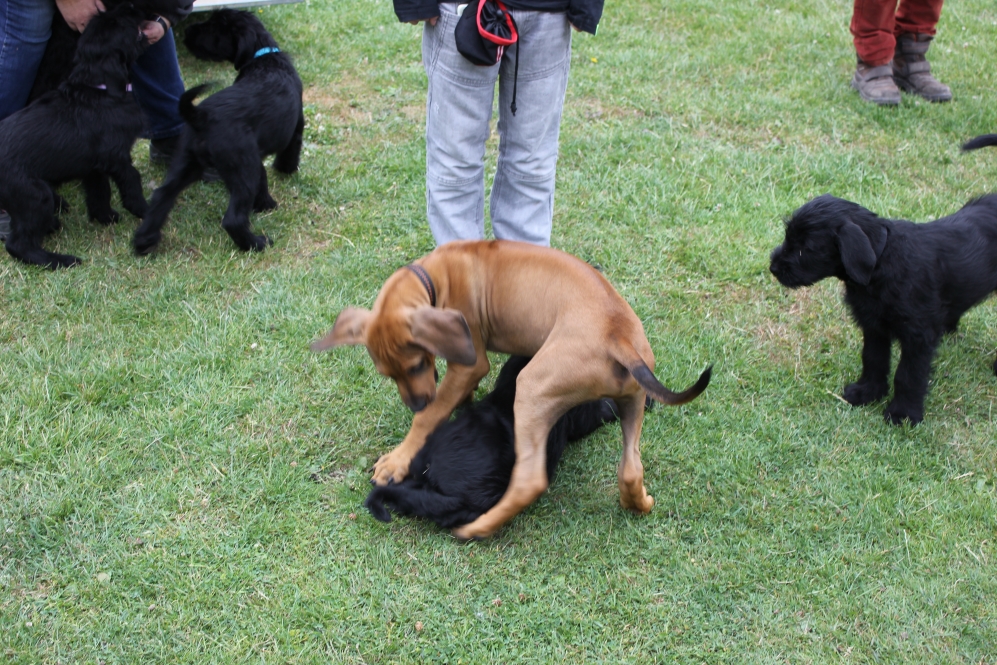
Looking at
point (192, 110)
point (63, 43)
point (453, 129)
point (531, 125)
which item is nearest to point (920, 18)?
point (531, 125)

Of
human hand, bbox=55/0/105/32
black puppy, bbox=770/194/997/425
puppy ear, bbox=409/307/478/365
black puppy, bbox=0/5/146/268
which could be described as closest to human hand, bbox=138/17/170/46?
black puppy, bbox=0/5/146/268

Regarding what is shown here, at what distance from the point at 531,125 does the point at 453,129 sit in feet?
1.46

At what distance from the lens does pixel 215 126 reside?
495 centimetres

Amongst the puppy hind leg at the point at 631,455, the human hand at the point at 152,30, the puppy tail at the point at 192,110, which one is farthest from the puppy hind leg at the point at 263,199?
the puppy hind leg at the point at 631,455

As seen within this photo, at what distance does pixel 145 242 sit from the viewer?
16.7ft

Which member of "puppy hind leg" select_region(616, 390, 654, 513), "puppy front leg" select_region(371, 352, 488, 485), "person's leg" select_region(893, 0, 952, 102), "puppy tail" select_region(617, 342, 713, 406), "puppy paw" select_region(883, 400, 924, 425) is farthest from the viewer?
"person's leg" select_region(893, 0, 952, 102)

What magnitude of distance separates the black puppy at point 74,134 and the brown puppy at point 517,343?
252 cm

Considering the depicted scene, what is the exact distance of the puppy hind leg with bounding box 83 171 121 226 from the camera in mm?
5258

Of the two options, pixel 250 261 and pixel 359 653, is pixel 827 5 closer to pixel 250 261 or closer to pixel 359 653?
pixel 250 261

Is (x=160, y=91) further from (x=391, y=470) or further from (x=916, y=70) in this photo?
(x=916, y=70)

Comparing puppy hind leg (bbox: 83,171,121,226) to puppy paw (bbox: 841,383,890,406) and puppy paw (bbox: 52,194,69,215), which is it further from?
puppy paw (bbox: 841,383,890,406)

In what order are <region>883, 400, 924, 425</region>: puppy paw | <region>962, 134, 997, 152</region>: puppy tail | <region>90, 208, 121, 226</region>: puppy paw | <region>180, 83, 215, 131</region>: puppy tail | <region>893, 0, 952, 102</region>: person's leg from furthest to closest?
1. <region>893, 0, 952, 102</region>: person's leg
2. <region>90, 208, 121, 226</region>: puppy paw
3. <region>180, 83, 215, 131</region>: puppy tail
4. <region>962, 134, 997, 152</region>: puppy tail
5. <region>883, 400, 924, 425</region>: puppy paw

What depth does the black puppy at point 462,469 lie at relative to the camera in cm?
334

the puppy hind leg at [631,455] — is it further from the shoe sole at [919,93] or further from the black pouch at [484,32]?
the shoe sole at [919,93]
